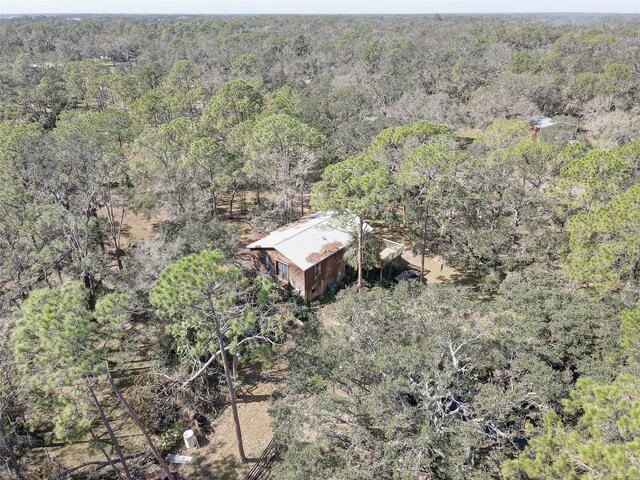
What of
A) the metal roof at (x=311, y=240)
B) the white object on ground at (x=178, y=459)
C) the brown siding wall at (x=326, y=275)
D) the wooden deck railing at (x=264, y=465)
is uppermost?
the metal roof at (x=311, y=240)

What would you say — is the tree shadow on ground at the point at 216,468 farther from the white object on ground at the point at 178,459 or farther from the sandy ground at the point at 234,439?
the white object on ground at the point at 178,459

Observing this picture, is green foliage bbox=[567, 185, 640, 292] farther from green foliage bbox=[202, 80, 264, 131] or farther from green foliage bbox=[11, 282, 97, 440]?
green foliage bbox=[202, 80, 264, 131]

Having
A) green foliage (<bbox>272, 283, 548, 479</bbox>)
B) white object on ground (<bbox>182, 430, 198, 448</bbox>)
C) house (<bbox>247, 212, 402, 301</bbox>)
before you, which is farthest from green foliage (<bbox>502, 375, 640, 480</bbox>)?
house (<bbox>247, 212, 402, 301</bbox>)

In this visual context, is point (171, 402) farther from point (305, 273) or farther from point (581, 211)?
point (581, 211)

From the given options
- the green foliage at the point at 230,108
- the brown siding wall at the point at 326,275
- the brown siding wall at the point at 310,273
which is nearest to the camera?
the brown siding wall at the point at 310,273

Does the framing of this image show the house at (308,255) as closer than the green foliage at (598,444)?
No

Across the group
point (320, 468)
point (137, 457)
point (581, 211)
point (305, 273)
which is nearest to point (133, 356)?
point (137, 457)

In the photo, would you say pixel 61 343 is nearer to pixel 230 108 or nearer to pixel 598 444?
pixel 598 444

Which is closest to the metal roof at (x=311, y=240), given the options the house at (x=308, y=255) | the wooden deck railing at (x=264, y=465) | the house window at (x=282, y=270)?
the house at (x=308, y=255)

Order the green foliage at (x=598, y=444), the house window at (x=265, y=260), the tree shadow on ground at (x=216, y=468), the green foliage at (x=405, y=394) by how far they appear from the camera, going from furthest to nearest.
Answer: the house window at (x=265, y=260)
the tree shadow on ground at (x=216, y=468)
the green foliage at (x=405, y=394)
the green foliage at (x=598, y=444)
